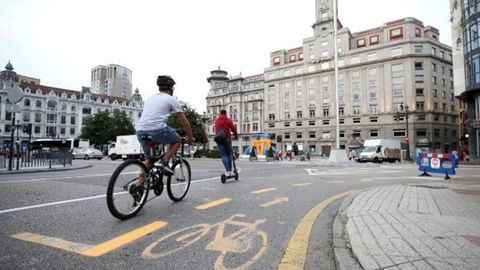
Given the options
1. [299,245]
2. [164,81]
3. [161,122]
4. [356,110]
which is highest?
[356,110]

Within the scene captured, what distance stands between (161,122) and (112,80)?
521 ft

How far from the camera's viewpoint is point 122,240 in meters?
3.09

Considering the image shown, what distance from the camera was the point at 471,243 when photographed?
2.81 m

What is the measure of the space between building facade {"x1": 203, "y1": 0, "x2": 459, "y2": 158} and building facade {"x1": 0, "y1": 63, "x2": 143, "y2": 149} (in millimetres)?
43268

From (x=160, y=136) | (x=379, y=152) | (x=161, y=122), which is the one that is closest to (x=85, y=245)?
(x=160, y=136)

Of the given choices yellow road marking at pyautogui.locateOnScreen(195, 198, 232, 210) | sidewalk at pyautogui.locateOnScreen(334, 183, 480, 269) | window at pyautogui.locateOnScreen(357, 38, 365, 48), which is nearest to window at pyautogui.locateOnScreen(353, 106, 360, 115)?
window at pyautogui.locateOnScreen(357, 38, 365, 48)

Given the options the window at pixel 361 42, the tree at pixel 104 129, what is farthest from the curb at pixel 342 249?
the window at pixel 361 42

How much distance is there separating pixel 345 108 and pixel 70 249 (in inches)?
2731

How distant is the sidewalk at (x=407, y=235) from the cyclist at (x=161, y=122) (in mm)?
2589

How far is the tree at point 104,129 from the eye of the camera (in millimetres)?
63406

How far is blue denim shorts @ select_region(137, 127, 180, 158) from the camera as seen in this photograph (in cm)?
456

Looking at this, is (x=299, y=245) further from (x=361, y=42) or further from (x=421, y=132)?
(x=361, y=42)

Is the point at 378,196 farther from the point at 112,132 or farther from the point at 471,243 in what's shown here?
the point at 112,132

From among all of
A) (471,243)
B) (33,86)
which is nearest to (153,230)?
(471,243)
